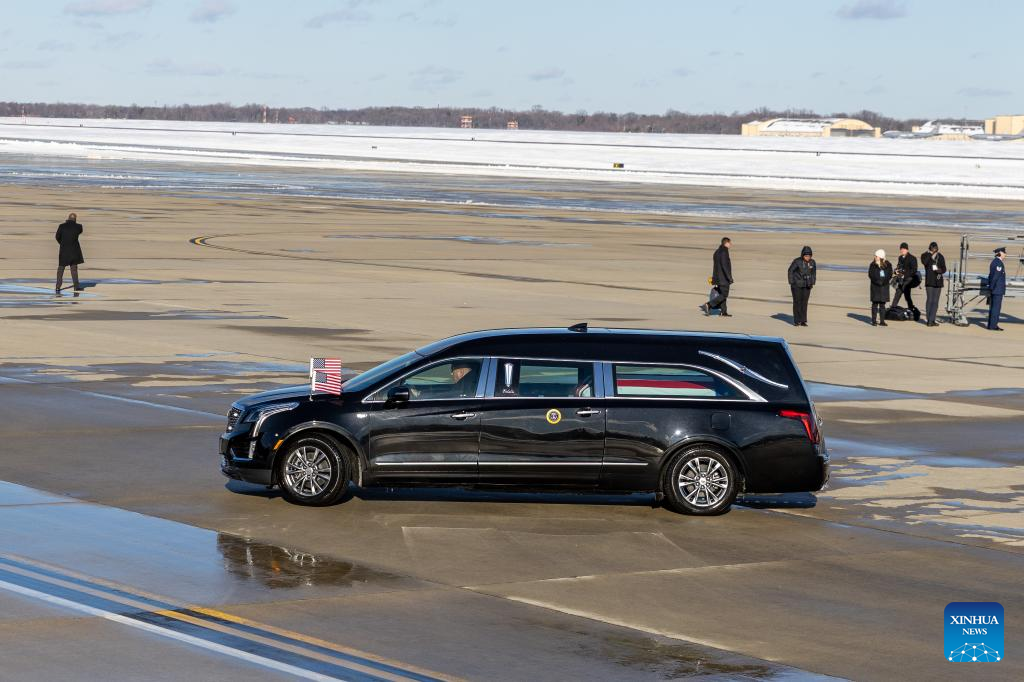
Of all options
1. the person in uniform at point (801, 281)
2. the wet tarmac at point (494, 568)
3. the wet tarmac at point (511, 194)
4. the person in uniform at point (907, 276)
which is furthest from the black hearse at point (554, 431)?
the wet tarmac at point (511, 194)

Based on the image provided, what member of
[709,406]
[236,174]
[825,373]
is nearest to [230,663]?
[709,406]

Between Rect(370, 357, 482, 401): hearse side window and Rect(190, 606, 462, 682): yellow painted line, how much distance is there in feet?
14.3

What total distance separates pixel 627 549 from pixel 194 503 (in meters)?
4.10

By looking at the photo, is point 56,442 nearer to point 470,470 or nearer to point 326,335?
point 470,470

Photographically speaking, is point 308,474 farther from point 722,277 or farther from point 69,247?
point 69,247

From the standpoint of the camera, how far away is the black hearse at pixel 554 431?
581 inches

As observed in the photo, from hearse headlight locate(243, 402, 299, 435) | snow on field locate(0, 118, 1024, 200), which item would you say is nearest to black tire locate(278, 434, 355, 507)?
hearse headlight locate(243, 402, 299, 435)

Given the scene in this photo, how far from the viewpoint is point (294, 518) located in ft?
47.1

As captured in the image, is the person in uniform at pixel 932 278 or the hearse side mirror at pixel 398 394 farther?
the person in uniform at pixel 932 278

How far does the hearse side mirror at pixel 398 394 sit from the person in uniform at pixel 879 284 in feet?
62.0

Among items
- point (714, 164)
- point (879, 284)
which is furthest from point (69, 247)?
point (714, 164)

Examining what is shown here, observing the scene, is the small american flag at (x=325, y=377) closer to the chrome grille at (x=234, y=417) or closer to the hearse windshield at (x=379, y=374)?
the hearse windshield at (x=379, y=374)

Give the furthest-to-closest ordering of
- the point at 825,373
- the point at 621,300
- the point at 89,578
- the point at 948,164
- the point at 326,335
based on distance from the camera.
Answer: the point at 948,164 → the point at 621,300 → the point at 326,335 → the point at 825,373 → the point at 89,578

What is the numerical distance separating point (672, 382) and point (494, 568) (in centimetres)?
329
